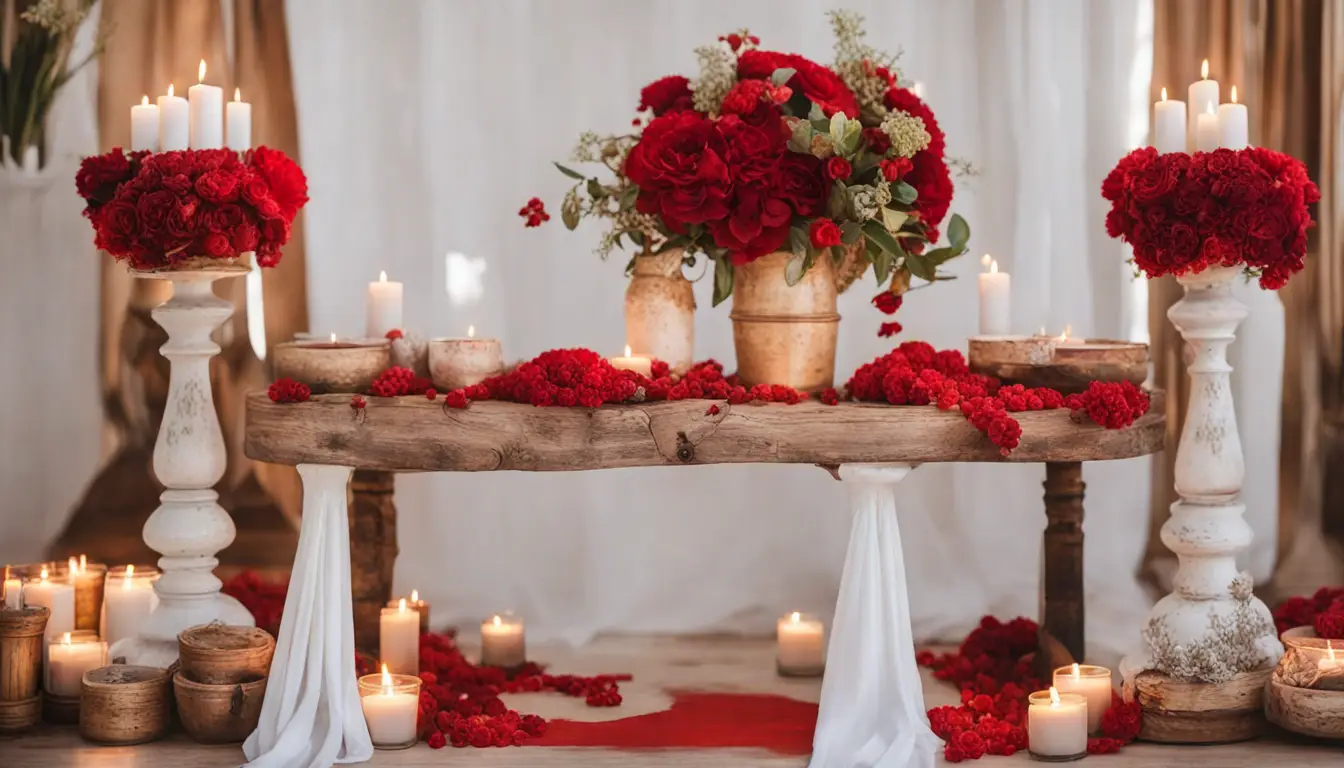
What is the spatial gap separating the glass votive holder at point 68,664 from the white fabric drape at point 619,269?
1.22 metres

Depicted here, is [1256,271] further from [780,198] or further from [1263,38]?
[1263,38]

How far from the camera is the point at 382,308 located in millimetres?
3148

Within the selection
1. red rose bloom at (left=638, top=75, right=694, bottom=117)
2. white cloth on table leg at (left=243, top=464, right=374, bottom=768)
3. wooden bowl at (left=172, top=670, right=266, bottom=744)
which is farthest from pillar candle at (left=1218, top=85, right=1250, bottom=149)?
wooden bowl at (left=172, top=670, right=266, bottom=744)

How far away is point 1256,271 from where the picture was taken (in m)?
2.91

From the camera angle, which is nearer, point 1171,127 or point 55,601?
point 1171,127

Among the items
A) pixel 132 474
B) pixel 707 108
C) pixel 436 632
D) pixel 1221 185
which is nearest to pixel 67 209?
pixel 132 474

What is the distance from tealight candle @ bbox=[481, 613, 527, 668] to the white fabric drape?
1.58 feet

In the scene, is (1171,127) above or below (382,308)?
above

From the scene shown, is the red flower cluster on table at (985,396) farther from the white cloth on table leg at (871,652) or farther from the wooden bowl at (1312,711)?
the wooden bowl at (1312,711)

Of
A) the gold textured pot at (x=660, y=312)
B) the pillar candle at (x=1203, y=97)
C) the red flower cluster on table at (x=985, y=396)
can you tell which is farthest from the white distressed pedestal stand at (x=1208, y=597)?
the gold textured pot at (x=660, y=312)

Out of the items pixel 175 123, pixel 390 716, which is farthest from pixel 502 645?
pixel 175 123

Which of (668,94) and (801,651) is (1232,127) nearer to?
(668,94)

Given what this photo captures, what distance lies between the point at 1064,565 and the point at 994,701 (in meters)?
0.41

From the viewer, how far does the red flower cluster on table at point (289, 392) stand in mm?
2875
